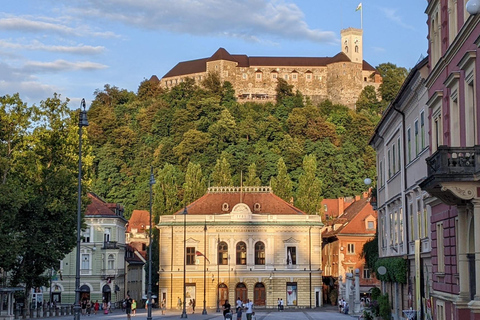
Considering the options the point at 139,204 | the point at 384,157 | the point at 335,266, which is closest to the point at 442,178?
the point at 384,157

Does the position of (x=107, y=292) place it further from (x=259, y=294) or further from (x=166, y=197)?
(x=166, y=197)

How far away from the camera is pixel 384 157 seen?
41969mm

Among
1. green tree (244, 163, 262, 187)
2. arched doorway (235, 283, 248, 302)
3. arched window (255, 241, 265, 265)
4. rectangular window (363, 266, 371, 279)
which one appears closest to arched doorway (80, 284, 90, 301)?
arched doorway (235, 283, 248, 302)

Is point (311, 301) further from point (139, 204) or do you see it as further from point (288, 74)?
point (288, 74)

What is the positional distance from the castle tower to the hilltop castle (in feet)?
16.3

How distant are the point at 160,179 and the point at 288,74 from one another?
85158 millimetres

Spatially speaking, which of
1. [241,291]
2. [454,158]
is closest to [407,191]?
[454,158]

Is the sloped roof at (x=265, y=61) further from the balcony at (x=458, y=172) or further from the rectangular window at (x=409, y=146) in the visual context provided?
the balcony at (x=458, y=172)

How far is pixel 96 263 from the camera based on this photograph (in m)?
76.9

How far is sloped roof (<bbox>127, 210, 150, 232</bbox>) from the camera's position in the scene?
387ft

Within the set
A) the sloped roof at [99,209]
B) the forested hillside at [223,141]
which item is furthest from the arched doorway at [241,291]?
the forested hillside at [223,141]

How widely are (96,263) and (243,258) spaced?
13676 millimetres

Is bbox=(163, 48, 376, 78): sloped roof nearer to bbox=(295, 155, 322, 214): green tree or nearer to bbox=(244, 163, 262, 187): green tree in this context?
bbox=(244, 163, 262, 187): green tree

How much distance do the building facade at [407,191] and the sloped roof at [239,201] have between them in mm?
33559
